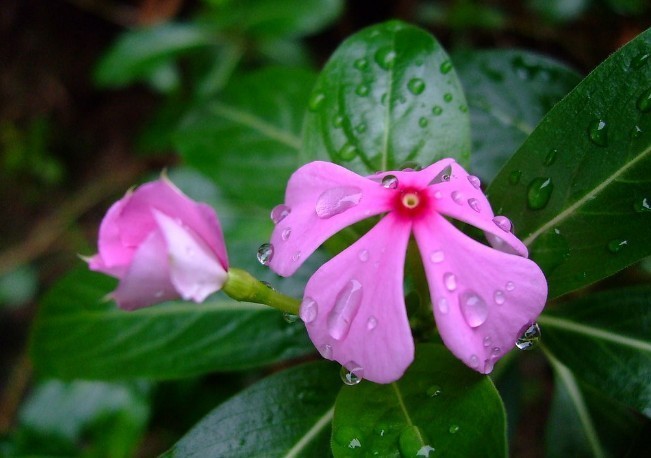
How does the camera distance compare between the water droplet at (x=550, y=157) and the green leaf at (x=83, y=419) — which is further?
the green leaf at (x=83, y=419)

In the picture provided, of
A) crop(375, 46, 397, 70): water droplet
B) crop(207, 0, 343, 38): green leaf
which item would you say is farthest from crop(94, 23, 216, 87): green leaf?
crop(375, 46, 397, 70): water droplet

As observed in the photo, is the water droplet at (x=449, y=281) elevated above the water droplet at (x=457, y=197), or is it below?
below

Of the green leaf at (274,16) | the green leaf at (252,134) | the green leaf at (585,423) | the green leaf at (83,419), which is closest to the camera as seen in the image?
the green leaf at (585,423)

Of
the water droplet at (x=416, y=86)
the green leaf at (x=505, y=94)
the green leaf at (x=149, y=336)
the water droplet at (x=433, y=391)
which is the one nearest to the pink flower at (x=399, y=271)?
the water droplet at (x=433, y=391)

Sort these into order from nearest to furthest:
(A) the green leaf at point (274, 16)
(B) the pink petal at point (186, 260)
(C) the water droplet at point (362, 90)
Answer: (B) the pink petal at point (186, 260), (C) the water droplet at point (362, 90), (A) the green leaf at point (274, 16)

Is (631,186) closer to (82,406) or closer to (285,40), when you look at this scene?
(82,406)

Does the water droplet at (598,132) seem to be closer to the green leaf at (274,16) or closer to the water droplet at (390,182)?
the water droplet at (390,182)

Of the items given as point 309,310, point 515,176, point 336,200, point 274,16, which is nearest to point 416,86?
point 515,176
